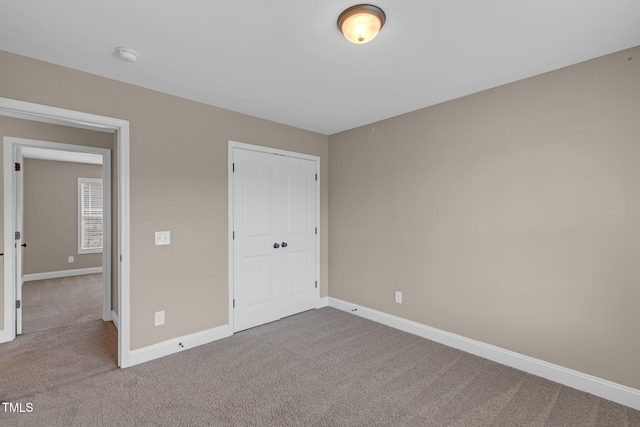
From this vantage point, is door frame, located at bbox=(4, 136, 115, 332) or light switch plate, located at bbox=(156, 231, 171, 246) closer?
light switch plate, located at bbox=(156, 231, 171, 246)

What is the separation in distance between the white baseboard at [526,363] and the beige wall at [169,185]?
6.65 ft

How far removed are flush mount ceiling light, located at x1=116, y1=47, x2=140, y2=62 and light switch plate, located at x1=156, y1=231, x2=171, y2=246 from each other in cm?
145

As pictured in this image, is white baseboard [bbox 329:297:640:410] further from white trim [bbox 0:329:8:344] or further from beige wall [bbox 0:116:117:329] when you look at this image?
white trim [bbox 0:329:8:344]

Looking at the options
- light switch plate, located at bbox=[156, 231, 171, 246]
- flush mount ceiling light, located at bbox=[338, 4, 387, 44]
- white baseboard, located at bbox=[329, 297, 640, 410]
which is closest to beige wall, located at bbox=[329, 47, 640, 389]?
white baseboard, located at bbox=[329, 297, 640, 410]

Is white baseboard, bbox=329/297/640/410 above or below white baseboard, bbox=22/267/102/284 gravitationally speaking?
below

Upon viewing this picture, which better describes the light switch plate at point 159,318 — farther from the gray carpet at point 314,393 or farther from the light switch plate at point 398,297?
the light switch plate at point 398,297

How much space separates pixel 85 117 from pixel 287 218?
2259 mm

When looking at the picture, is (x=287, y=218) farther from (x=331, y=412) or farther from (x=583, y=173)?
(x=583, y=173)

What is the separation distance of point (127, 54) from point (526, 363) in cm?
394

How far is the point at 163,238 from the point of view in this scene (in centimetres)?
286

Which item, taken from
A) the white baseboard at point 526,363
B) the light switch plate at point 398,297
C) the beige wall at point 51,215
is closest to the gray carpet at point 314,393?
the white baseboard at point 526,363

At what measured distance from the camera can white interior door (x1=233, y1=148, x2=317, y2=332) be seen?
136 inches

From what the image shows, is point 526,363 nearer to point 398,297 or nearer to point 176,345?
point 398,297

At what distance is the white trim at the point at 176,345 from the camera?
Result: 8.89 feet
